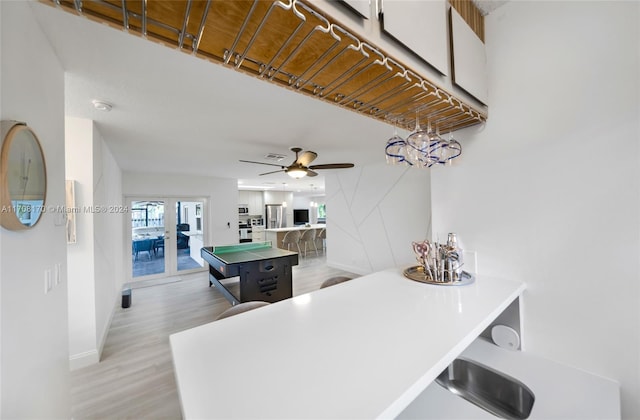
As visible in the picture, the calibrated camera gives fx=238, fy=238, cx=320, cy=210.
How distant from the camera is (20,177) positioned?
0.90 meters

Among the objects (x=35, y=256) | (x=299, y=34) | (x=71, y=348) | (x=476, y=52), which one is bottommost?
(x=71, y=348)

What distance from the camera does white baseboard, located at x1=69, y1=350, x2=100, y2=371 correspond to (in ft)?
7.45

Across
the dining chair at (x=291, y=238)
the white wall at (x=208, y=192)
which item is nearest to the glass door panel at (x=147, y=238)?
the white wall at (x=208, y=192)

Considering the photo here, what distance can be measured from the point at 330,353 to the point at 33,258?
4.39ft

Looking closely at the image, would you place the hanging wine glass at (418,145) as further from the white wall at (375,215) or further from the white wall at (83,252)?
the white wall at (83,252)

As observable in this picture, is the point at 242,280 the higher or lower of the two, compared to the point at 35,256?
lower

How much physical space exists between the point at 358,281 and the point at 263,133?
6.89ft

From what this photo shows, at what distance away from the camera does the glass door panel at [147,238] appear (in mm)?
5176

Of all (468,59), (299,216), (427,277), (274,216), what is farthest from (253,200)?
(468,59)

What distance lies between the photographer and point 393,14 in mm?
839

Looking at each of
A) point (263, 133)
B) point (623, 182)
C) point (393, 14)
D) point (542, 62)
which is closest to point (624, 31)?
point (542, 62)

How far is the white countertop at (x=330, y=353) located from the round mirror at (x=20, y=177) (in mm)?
716

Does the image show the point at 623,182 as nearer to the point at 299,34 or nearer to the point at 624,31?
the point at 624,31

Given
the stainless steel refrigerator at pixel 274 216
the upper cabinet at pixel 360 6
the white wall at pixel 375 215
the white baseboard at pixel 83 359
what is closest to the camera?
the upper cabinet at pixel 360 6
